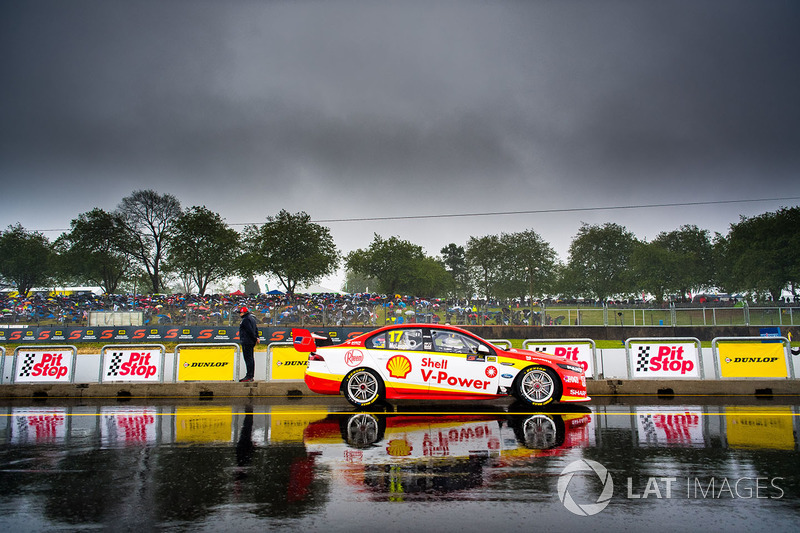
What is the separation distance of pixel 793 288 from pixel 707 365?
45426 mm

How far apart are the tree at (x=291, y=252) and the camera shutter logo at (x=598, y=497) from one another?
4818 centimetres

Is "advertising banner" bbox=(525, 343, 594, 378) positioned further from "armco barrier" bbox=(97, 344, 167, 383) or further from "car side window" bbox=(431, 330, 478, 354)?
"armco barrier" bbox=(97, 344, 167, 383)

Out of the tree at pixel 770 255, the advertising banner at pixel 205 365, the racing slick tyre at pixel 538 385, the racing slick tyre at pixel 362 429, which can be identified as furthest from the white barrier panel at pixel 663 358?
the tree at pixel 770 255

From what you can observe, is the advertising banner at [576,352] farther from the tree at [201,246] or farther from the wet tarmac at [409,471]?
the tree at [201,246]

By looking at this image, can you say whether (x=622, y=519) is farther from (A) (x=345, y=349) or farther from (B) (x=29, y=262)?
(B) (x=29, y=262)

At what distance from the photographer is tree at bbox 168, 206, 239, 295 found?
55.9 m

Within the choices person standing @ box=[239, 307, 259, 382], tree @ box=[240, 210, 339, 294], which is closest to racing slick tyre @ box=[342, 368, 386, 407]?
person standing @ box=[239, 307, 259, 382]

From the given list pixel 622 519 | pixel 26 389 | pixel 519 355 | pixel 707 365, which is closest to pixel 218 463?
pixel 622 519

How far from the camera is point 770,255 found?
51219mm

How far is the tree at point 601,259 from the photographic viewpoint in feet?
238

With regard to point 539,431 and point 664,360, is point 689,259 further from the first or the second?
point 539,431

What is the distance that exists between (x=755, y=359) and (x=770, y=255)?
4865cm

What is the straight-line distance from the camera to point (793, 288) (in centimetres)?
5062

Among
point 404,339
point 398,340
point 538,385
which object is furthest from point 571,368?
point 398,340
